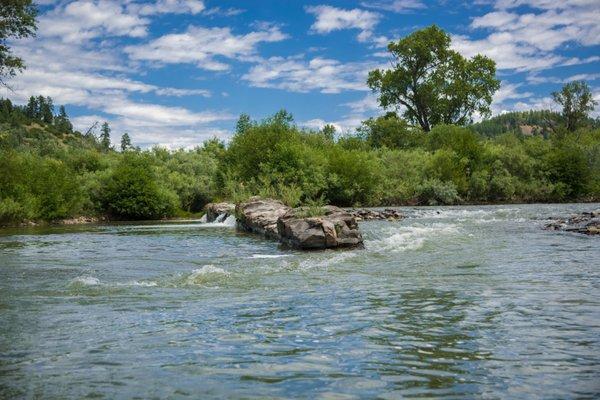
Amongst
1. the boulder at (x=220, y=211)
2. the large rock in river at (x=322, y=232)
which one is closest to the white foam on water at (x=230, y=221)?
the boulder at (x=220, y=211)

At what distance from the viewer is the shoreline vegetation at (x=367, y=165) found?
161 feet

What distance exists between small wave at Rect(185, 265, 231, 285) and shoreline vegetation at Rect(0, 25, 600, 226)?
10612 mm

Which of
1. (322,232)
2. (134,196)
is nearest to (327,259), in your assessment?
(322,232)

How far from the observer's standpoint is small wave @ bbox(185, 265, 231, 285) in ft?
44.7

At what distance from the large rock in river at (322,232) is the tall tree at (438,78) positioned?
205ft

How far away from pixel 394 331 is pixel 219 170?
53.5 m

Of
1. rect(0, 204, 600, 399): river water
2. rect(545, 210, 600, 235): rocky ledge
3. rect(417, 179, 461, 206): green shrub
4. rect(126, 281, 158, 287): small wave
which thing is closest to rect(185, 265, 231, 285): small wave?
rect(0, 204, 600, 399): river water

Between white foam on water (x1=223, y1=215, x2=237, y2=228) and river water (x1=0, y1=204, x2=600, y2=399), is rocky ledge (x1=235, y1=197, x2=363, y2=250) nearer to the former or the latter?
river water (x1=0, y1=204, x2=600, y2=399)

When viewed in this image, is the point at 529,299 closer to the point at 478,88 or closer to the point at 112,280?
the point at 112,280

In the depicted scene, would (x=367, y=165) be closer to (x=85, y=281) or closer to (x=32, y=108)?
(x=85, y=281)

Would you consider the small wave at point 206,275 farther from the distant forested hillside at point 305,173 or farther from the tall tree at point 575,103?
the tall tree at point 575,103

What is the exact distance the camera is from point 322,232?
2075 cm

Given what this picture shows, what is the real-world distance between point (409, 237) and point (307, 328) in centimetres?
1640

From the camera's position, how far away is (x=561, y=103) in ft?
301
